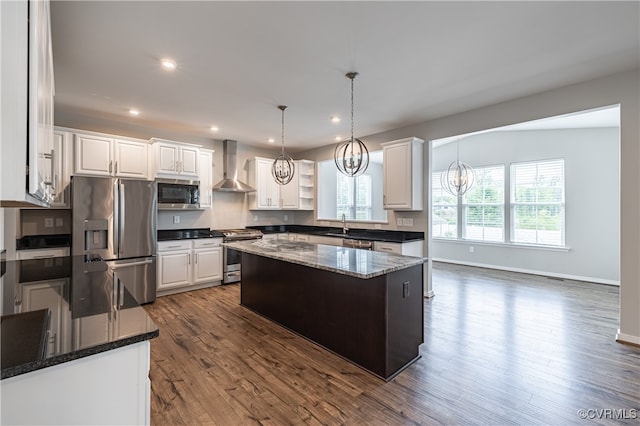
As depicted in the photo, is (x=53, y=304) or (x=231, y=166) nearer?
(x=53, y=304)

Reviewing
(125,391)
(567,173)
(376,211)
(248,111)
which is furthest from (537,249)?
(125,391)

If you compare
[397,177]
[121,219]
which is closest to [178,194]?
[121,219]

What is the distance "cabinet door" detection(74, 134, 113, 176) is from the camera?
3982 millimetres

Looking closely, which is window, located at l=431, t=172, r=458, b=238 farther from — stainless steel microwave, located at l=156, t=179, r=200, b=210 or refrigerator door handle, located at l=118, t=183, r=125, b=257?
refrigerator door handle, located at l=118, t=183, r=125, b=257

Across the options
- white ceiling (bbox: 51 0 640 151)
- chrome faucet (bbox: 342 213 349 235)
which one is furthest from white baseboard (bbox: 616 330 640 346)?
chrome faucet (bbox: 342 213 349 235)

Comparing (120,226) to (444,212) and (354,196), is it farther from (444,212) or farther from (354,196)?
(444,212)

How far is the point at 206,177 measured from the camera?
526 centimetres

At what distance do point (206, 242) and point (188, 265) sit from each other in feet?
1.53

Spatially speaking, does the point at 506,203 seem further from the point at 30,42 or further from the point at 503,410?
the point at 30,42

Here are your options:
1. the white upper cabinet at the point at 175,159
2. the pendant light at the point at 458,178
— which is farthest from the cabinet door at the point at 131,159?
the pendant light at the point at 458,178

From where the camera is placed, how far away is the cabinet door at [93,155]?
3982 mm

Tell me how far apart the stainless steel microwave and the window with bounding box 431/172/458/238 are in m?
5.77

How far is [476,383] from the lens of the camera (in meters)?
2.31

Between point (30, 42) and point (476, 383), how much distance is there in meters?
3.20
